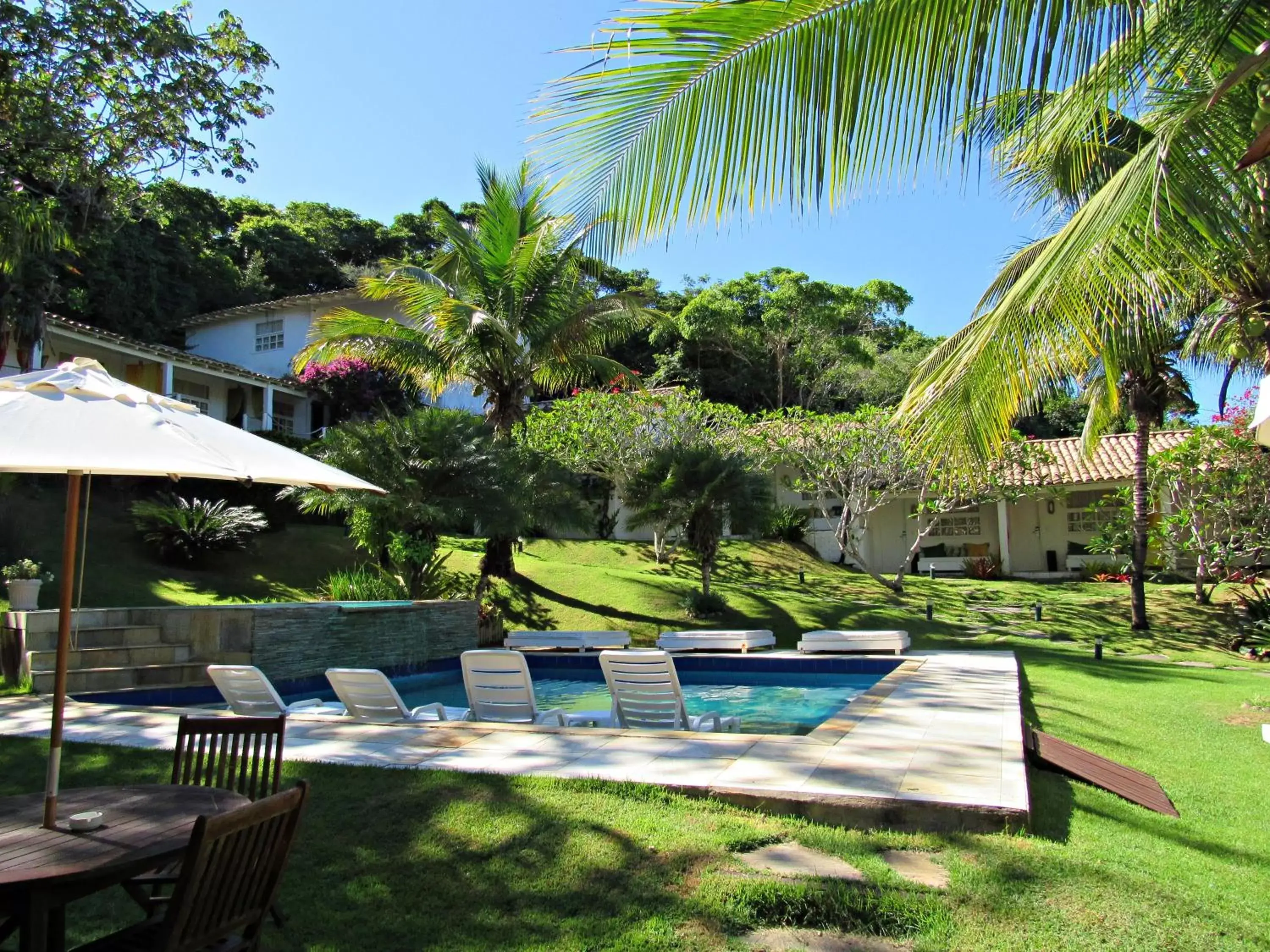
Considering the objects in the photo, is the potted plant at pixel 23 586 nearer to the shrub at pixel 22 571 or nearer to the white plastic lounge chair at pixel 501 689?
the shrub at pixel 22 571

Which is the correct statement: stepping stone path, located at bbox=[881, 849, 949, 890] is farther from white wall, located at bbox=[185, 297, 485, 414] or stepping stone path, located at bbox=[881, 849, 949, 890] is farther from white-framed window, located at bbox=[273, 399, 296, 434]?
white-framed window, located at bbox=[273, 399, 296, 434]

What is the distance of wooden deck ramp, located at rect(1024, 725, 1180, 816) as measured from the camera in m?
5.44

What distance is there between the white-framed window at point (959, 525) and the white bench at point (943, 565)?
1.06 meters

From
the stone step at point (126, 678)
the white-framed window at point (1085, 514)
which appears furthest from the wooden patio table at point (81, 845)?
the white-framed window at point (1085, 514)

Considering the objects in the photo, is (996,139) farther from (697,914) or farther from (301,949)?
(301,949)

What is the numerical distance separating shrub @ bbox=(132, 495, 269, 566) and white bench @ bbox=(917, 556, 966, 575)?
62.8 ft

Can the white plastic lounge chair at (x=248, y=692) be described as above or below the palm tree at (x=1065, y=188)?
below

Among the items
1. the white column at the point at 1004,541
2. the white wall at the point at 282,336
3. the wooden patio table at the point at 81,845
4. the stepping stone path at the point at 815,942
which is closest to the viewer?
the wooden patio table at the point at 81,845

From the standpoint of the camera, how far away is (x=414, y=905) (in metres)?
3.76

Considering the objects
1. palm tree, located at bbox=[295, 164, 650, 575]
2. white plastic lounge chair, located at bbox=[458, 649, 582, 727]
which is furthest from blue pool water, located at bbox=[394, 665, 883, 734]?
palm tree, located at bbox=[295, 164, 650, 575]

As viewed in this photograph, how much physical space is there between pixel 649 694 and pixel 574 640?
6161 mm

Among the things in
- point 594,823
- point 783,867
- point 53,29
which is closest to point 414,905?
point 594,823

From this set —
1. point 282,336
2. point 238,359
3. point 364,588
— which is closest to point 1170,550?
point 364,588

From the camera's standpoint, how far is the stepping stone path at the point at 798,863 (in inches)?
156
